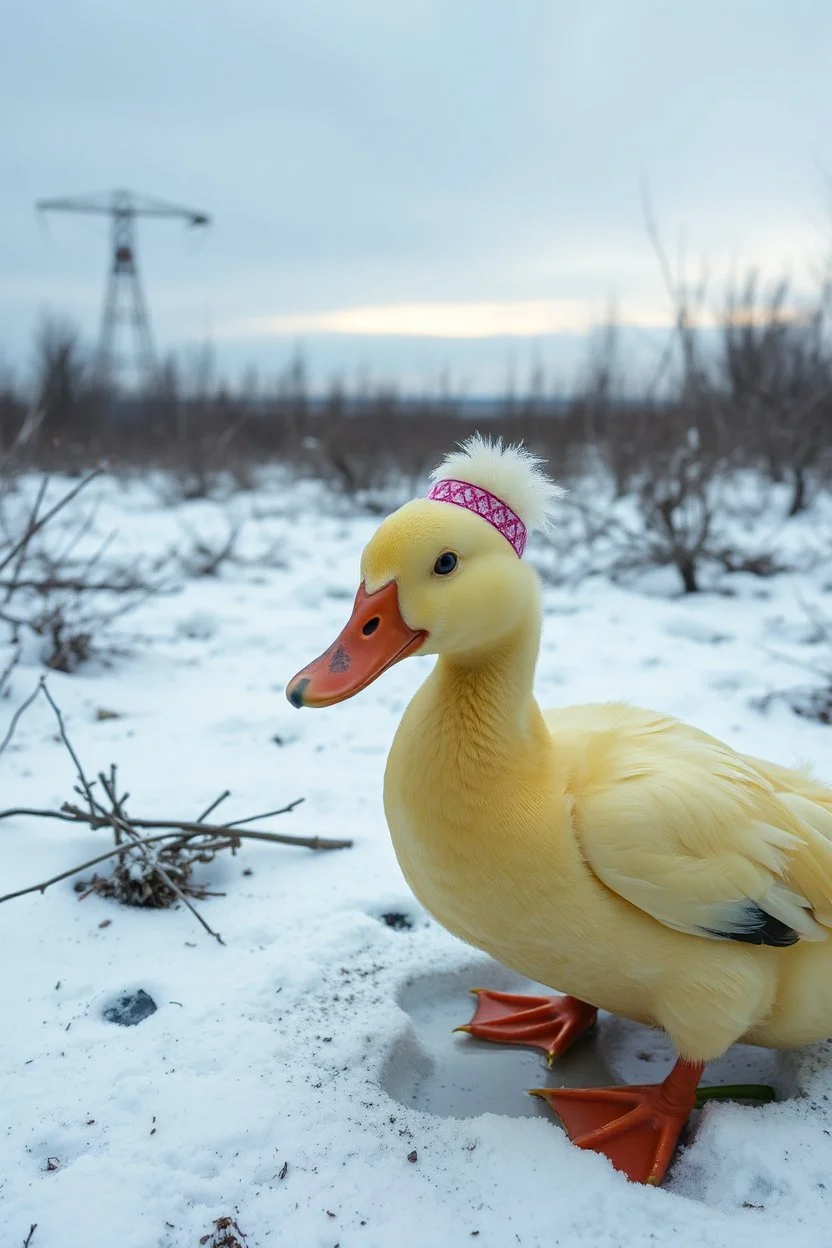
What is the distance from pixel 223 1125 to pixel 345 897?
0.70 m

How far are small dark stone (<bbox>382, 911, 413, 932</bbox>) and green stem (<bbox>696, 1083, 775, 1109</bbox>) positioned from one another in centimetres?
72

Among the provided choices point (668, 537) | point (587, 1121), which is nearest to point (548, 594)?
point (668, 537)

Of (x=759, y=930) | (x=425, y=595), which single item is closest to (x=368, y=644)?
(x=425, y=595)

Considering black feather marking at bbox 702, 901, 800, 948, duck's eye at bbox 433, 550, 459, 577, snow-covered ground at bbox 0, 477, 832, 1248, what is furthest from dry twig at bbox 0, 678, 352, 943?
black feather marking at bbox 702, 901, 800, 948

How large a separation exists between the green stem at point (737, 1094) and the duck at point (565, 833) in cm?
7

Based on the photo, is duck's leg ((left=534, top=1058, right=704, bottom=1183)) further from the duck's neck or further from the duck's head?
the duck's head

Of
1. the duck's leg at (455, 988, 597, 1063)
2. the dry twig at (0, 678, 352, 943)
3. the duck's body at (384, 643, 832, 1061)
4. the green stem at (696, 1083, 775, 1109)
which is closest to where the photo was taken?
the duck's body at (384, 643, 832, 1061)

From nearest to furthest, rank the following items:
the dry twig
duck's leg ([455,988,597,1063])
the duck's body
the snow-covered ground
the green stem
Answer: the snow-covered ground < the duck's body < the green stem < duck's leg ([455,988,597,1063]) < the dry twig

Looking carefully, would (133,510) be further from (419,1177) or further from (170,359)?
(170,359)

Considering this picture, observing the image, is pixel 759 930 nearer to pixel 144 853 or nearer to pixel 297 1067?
pixel 297 1067

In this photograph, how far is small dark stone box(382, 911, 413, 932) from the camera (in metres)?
1.99

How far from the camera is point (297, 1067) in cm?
151

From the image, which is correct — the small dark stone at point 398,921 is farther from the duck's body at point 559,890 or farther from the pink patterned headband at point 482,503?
the pink patterned headband at point 482,503

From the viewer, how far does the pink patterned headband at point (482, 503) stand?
1387 mm
